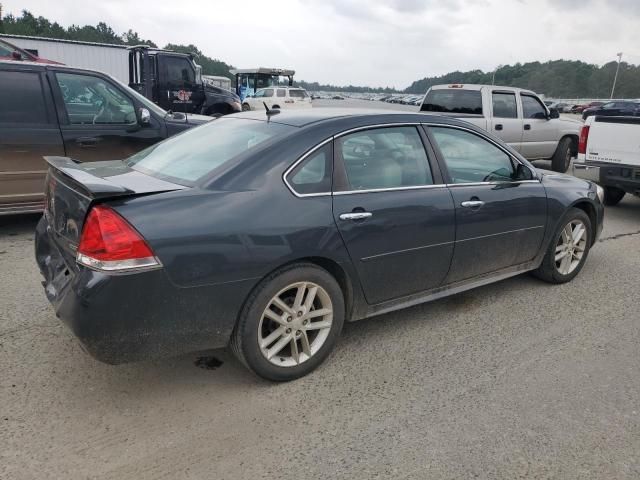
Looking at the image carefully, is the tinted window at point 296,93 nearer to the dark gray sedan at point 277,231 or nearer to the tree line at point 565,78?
the dark gray sedan at point 277,231

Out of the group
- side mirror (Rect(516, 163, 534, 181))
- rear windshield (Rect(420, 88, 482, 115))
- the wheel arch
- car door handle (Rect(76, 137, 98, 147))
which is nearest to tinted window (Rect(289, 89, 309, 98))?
rear windshield (Rect(420, 88, 482, 115))

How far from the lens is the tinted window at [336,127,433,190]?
324cm

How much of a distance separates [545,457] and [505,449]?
0.18 metres

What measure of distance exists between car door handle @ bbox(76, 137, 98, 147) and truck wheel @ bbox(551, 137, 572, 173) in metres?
9.25

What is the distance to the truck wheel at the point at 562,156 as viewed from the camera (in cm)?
1118

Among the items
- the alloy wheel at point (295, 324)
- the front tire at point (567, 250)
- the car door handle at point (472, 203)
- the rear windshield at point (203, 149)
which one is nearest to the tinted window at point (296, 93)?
the front tire at point (567, 250)

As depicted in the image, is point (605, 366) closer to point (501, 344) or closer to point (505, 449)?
point (501, 344)

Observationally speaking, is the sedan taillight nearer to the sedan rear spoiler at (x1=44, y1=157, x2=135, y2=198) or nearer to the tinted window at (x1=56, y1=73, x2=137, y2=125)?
the sedan rear spoiler at (x1=44, y1=157, x2=135, y2=198)

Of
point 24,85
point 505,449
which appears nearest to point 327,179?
point 505,449

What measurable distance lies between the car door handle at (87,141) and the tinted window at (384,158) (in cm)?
366

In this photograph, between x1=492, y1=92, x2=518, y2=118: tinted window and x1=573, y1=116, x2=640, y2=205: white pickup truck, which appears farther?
x1=492, y1=92, x2=518, y2=118: tinted window

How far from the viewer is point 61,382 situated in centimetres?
292

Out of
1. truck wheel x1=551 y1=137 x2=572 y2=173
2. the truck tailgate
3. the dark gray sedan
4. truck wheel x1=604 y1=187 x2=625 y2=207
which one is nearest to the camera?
the dark gray sedan

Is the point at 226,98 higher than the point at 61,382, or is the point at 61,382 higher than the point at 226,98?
the point at 226,98
